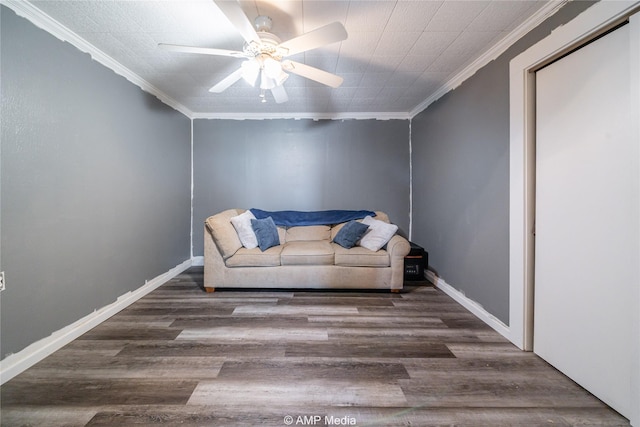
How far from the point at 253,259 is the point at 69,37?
242cm

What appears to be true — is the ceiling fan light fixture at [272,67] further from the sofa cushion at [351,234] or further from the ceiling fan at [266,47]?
the sofa cushion at [351,234]

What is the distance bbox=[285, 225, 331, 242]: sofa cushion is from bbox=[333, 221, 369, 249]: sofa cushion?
0.44m

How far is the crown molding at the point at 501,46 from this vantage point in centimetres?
159

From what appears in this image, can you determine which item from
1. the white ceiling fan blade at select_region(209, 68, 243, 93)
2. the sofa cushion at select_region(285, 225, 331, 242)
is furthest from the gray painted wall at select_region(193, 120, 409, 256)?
the white ceiling fan blade at select_region(209, 68, 243, 93)

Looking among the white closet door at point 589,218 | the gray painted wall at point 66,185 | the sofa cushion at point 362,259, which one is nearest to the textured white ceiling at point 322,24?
the gray painted wall at point 66,185

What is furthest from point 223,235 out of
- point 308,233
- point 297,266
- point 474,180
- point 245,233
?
point 474,180

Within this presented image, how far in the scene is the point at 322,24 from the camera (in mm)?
1800

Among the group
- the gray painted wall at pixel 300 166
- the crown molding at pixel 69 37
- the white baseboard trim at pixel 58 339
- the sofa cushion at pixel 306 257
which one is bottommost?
the white baseboard trim at pixel 58 339

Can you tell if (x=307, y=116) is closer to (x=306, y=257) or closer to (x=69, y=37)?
(x=306, y=257)

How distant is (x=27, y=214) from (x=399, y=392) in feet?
8.52

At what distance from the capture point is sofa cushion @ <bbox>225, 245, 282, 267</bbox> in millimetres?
2887

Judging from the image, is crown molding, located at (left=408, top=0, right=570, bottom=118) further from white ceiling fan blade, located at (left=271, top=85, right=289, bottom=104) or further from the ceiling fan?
white ceiling fan blade, located at (left=271, top=85, right=289, bottom=104)

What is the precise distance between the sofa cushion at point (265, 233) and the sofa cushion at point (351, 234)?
0.84 meters

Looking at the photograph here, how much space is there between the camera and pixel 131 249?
256cm
